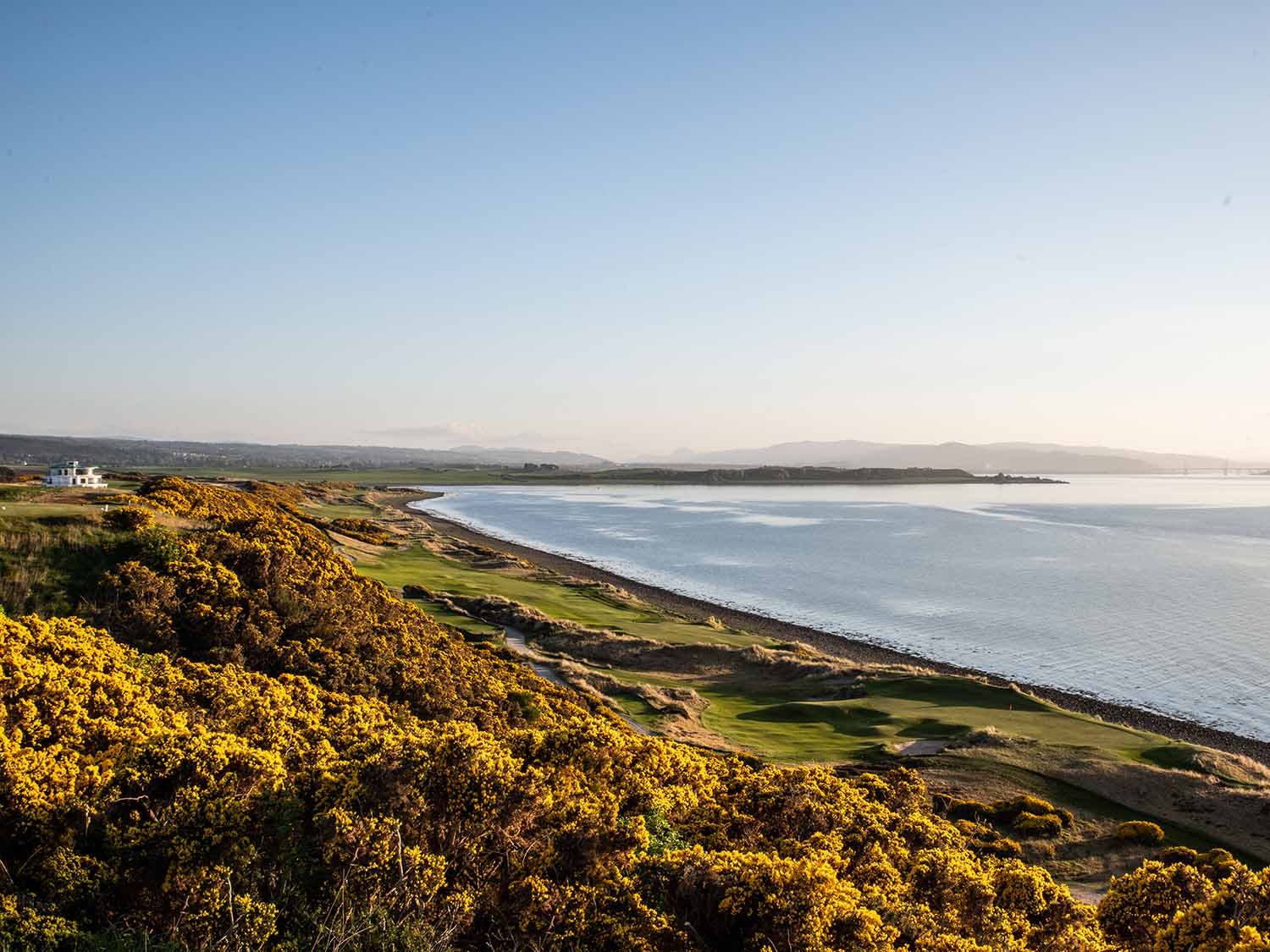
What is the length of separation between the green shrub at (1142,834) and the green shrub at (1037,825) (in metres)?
1.37

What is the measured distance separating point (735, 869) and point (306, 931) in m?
4.17

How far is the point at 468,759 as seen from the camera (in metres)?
8.66

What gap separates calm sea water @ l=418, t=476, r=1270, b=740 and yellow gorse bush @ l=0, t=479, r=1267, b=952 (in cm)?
3198

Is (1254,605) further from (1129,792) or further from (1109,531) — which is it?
(1109,531)

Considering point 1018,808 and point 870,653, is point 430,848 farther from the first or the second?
point 870,653

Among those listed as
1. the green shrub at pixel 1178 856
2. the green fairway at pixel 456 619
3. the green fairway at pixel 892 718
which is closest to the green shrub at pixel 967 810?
the green shrub at pixel 1178 856

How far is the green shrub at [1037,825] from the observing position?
61.7 ft

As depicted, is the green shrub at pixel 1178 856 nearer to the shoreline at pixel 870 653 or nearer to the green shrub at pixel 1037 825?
the green shrub at pixel 1037 825

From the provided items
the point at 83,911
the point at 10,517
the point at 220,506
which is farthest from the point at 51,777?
the point at 220,506

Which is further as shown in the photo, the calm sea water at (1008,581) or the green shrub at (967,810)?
the calm sea water at (1008,581)

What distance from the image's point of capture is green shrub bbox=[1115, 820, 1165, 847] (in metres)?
18.7

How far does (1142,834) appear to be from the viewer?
18.8 m

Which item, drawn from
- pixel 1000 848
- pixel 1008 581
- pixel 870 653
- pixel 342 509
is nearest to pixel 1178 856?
pixel 1000 848

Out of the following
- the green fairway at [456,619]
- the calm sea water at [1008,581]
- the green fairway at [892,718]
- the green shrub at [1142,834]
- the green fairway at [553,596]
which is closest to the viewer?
the green shrub at [1142,834]
